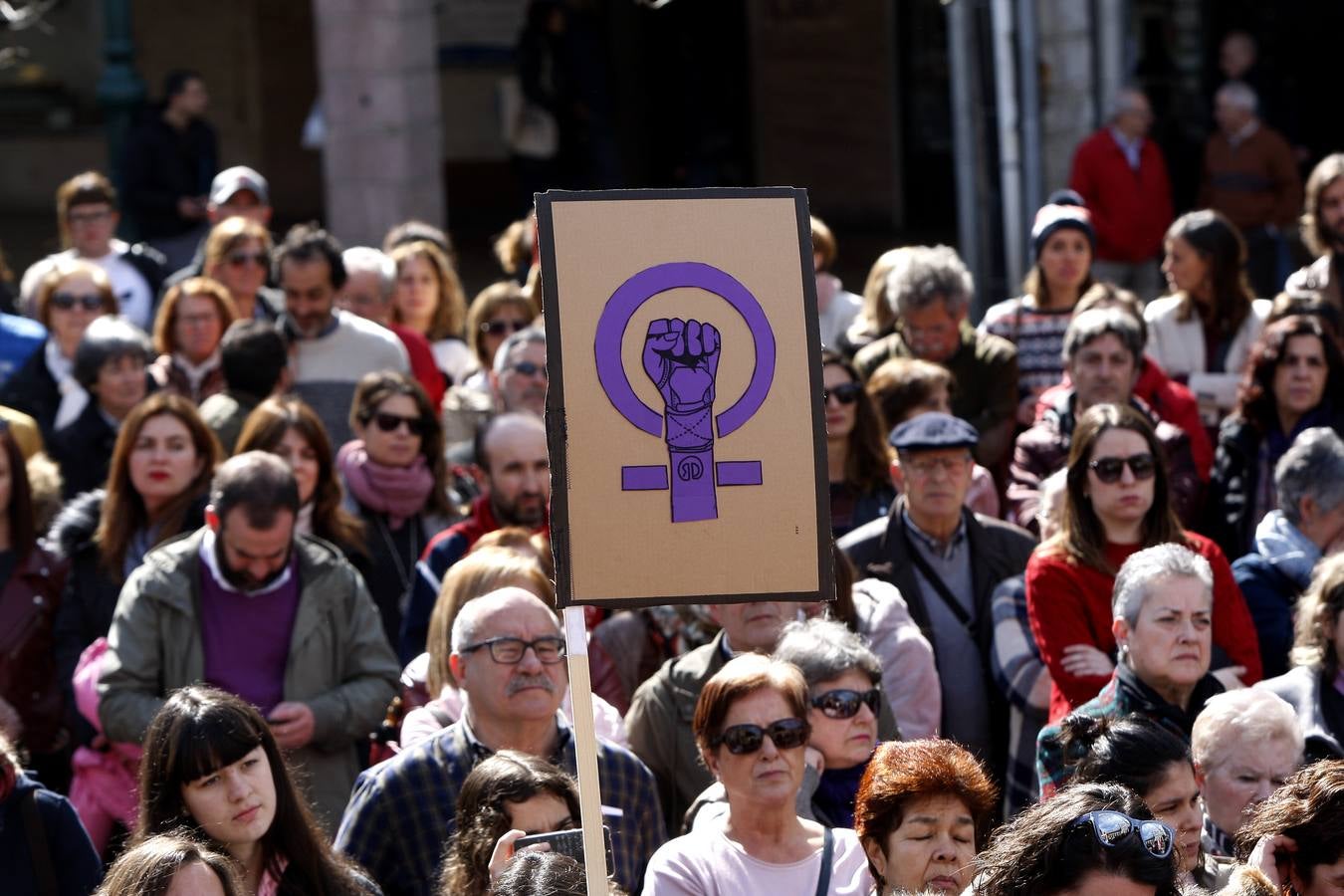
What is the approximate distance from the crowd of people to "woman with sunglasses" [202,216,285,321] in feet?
0.06

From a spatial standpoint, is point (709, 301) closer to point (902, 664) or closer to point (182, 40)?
point (902, 664)

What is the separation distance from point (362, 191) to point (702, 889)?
944cm

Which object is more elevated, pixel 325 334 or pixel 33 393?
pixel 325 334

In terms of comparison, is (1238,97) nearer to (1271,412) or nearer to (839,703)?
(1271,412)

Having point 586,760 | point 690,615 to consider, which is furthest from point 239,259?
point 586,760

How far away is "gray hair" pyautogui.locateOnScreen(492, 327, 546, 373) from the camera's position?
7770mm

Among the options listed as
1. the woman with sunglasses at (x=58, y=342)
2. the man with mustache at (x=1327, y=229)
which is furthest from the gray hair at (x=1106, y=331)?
the woman with sunglasses at (x=58, y=342)

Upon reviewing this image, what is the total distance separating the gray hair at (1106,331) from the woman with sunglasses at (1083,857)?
3971 mm

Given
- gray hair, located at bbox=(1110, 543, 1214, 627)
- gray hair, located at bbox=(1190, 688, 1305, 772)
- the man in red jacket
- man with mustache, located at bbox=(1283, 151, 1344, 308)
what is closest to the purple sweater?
gray hair, located at bbox=(1110, 543, 1214, 627)

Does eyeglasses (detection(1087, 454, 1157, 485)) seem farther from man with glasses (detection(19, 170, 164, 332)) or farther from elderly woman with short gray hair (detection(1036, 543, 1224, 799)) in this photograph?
man with glasses (detection(19, 170, 164, 332))

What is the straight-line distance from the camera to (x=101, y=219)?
9773 mm

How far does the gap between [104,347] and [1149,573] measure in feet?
13.1

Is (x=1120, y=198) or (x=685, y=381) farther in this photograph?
(x=1120, y=198)

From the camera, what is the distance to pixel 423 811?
16.3 feet
